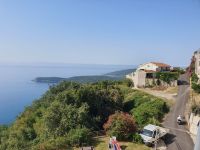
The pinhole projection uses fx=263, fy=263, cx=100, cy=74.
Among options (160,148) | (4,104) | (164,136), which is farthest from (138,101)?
(4,104)

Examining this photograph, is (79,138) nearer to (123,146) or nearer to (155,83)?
(123,146)

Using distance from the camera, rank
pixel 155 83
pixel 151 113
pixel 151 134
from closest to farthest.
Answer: pixel 151 134 → pixel 151 113 → pixel 155 83

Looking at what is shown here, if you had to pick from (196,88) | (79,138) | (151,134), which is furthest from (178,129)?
(196,88)

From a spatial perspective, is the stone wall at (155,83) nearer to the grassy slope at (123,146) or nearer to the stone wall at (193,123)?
the stone wall at (193,123)

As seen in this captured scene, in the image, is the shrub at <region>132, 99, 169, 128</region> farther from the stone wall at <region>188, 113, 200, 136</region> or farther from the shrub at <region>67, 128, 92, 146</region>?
the shrub at <region>67, 128, 92, 146</region>

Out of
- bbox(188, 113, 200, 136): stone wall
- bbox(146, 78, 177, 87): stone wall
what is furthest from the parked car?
bbox(146, 78, 177, 87): stone wall

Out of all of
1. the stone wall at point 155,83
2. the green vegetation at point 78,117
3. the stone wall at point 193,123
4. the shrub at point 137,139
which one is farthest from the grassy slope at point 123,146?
the stone wall at point 155,83
